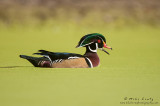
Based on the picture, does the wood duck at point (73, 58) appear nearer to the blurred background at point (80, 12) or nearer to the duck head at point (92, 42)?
the duck head at point (92, 42)

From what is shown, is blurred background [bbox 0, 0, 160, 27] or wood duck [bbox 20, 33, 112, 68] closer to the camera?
wood duck [bbox 20, 33, 112, 68]

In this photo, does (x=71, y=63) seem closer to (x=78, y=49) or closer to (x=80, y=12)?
(x=78, y=49)

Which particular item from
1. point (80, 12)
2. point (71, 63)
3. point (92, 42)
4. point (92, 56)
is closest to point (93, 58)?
point (92, 56)

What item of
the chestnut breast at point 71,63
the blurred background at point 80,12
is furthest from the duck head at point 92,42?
the blurred background at point 80,12

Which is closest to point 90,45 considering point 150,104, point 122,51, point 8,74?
point 8,74

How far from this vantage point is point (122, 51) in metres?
11.5

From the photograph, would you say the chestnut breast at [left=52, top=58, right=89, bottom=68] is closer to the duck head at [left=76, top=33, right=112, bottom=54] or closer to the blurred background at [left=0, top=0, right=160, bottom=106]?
the blurred background at [left=0, top=0, right=160, bottom=106]

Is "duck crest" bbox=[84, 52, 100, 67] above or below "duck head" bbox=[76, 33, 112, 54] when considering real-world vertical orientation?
below

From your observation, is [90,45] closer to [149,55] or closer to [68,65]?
[68,65]

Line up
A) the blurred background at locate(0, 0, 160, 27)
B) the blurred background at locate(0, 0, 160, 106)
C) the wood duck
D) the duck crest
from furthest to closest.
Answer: the blurred background at locate(0, 0, 160, 27) < the duck crest < the wood duck < the blurred background at locate(0, 0, 160, 106)

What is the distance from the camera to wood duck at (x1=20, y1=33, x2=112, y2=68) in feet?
25.3

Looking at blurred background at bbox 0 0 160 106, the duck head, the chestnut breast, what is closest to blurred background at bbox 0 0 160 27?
blurred background at bbox 0 0 160 106

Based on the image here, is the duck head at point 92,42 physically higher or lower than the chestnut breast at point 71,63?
higher

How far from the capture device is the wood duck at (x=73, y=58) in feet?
25.3
